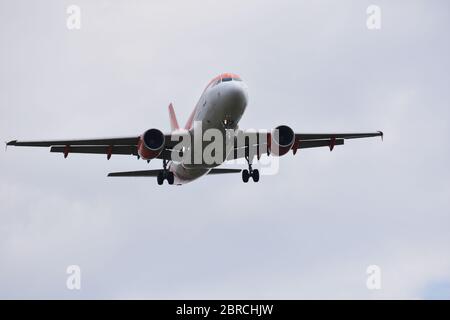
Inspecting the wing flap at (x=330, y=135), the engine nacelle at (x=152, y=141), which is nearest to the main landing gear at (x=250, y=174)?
the wing flap at (x=330, y=135)

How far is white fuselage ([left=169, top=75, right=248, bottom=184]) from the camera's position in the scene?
4188 cm

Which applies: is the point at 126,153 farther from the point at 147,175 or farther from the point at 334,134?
the point at 334,134

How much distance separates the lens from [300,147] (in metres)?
52.5

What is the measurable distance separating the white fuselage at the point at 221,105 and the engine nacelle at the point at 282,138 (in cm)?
285

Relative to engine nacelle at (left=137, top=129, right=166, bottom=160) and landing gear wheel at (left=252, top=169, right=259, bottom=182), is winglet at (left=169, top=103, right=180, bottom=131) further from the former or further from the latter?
engine nacelle at (left=137, top=129, right=166, bottom=160)

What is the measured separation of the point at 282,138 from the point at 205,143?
14.3ft

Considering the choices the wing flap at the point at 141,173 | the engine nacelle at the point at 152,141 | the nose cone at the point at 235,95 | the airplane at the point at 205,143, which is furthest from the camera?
the wing flap at the point at 141,173

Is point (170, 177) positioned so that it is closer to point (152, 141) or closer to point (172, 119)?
point (152, 141)

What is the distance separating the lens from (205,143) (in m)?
44.5

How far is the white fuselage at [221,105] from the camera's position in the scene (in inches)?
1649

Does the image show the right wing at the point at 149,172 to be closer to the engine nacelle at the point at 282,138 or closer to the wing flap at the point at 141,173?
the wing flap at the point at 141,173

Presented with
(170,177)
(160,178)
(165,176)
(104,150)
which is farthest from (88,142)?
(170,177)

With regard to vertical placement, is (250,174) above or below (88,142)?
below

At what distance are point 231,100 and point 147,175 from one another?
12404 millimetres
